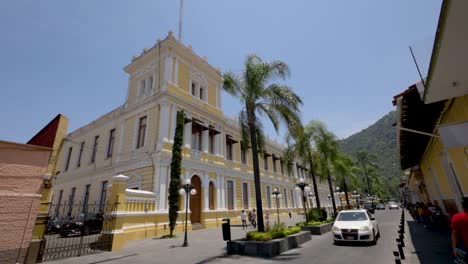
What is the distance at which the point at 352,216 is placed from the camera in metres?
10.4

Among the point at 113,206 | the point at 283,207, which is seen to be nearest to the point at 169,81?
the point at 113,206

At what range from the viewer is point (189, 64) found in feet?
63.8

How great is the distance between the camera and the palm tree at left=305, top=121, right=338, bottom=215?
2033cm

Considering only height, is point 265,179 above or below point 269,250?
above

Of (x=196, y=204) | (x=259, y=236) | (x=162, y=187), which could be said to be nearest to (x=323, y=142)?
(x=196, y=204)

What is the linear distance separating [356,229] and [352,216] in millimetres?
1264

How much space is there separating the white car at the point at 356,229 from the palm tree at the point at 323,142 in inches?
409

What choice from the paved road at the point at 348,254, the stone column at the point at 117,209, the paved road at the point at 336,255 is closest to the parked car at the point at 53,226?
the stone column at the point at 117,209

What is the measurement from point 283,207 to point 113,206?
75.2 feet

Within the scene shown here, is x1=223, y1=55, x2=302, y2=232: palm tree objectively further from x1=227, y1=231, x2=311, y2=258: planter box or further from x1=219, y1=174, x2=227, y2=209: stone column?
x1=219, y1=174, x2=227, y2=209: stone column

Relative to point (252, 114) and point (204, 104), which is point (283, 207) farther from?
point (252, 114)

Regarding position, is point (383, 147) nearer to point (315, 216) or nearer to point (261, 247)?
point (315, 216)

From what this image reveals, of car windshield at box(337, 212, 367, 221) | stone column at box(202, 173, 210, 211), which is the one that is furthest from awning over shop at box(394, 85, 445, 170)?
stone column at box(202, 173, 210, 211)

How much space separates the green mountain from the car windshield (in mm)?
85485
